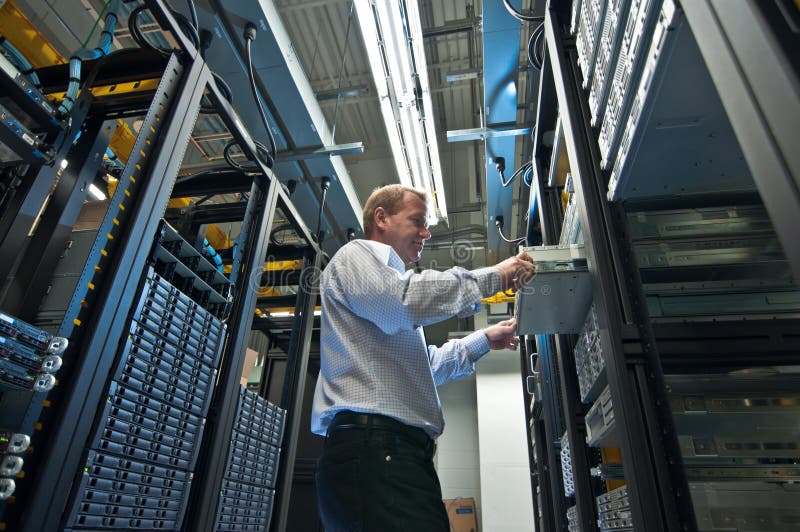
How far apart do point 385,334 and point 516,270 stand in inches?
15.1

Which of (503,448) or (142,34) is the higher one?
(142,34)

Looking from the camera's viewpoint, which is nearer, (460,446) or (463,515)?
(463,515)

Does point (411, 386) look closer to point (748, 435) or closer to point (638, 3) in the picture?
point (748, 435)

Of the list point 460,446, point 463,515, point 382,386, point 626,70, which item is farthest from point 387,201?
point 460,446

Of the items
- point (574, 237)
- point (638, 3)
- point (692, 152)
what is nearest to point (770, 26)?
point (638, 3)

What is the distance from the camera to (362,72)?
3.80m

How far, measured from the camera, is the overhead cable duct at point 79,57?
142 cm

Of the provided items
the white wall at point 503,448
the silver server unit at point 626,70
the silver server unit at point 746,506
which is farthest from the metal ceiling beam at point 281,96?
the white wall at point 503,448

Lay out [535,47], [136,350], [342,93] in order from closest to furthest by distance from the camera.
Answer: [136,350], [535,47], [342,93]

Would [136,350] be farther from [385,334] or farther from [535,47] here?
[535,47]

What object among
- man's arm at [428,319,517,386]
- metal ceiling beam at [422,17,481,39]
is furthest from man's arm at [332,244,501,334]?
metal ceiling beam at [422,17,481,39]

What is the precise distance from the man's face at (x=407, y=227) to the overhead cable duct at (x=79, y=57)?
1.05m

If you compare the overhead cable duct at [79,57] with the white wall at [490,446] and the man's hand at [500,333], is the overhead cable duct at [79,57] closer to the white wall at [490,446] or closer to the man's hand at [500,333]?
the man's hand at [500,333]

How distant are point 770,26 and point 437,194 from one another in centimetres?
301
